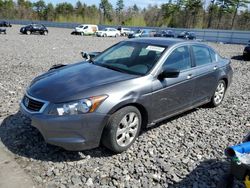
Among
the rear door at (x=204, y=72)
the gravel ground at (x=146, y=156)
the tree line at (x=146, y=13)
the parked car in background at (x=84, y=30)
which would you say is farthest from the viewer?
the tree line at (x=146, y=13)

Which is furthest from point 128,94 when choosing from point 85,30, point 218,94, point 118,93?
point 85,30

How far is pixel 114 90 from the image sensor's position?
357 centimetres

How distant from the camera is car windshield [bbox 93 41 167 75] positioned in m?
4.23

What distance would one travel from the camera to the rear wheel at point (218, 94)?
5884 mm

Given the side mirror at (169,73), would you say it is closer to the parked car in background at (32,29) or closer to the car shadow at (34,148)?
the car shadow at (34,148)

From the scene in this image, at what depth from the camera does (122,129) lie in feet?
12.2

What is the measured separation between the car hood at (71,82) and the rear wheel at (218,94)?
106 inches

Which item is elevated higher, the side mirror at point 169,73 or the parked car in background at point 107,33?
the side mirror at point 169,73

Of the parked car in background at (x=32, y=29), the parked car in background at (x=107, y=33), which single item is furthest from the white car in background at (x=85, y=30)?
the parked car in background at (x=32, y=29)

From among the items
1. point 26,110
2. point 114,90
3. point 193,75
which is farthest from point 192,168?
point 26,110

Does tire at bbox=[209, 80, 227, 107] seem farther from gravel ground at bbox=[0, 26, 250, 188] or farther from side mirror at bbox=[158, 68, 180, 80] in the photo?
side mirror at bbox=[158, 68, 180, 80]

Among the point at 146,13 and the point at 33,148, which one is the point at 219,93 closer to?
the point at 33,148

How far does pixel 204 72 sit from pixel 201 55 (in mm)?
394

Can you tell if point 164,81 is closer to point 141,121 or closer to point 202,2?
point 141,121
